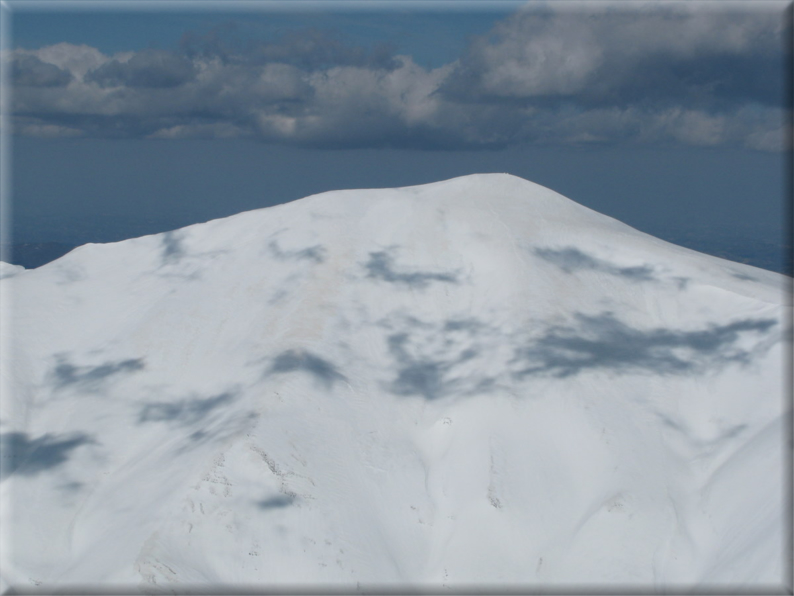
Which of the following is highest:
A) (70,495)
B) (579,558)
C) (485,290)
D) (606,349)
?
(485,290)

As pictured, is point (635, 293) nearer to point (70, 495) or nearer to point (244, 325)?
point (244, 325)

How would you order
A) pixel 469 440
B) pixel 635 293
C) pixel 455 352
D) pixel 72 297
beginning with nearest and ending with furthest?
pixel 469 440
pixel 455 352
pixel 635 293
pixel 72 297

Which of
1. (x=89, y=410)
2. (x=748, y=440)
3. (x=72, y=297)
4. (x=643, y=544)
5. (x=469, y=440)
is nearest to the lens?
(x=643, y=544)

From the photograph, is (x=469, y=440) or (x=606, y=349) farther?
(x=606, y=349)

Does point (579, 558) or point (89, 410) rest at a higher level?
point (89, 410)

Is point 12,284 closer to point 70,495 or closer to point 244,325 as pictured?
point 244,325

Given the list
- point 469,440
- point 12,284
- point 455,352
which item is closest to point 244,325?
point 455,352
